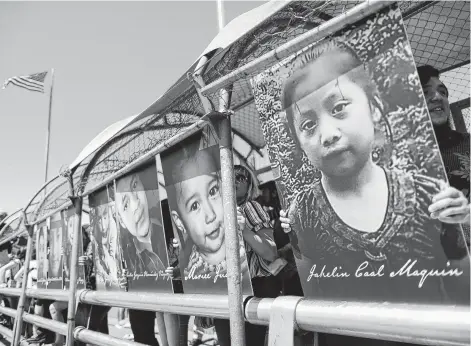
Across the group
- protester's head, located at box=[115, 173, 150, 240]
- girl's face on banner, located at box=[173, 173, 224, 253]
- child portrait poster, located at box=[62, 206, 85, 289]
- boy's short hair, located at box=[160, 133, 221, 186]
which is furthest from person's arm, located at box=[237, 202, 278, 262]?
child portrait poster, located at box=[62, 206, 85, 289]

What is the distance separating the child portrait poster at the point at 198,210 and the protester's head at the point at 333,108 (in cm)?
69

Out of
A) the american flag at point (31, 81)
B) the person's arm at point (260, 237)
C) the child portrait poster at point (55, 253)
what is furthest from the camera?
the american flag at point (31, 81)

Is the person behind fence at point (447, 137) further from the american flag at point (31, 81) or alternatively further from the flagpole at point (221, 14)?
the american flag at point (31, 81)

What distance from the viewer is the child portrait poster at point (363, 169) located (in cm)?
126

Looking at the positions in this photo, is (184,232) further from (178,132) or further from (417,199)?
(417,199)

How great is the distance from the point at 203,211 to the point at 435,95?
1.36 metres

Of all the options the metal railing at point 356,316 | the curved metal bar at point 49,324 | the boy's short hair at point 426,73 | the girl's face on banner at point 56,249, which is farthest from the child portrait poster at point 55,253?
the boy's short hair at point 426,73

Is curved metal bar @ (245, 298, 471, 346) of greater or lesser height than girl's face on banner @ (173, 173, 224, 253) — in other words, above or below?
below

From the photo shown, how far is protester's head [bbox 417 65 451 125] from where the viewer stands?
181cm

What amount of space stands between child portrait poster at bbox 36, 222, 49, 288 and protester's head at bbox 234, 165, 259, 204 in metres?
3.17

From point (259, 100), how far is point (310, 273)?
0.81 meters

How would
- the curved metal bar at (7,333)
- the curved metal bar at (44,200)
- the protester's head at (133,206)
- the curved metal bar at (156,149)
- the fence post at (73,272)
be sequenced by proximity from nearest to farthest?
the curved metal bar at (156,149) < the protester's head at (133,206) < the fence post at (73,272) < the curved metal bar at (44,200) < the curved metal bar at (7,333)

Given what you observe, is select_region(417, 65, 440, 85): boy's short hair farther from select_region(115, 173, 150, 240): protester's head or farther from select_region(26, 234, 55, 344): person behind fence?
select_region(26, 234, 55, 344): person behind fence

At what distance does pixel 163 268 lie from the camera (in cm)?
265
